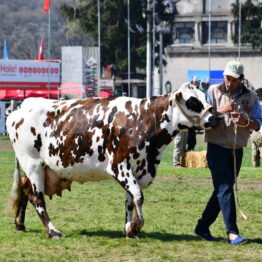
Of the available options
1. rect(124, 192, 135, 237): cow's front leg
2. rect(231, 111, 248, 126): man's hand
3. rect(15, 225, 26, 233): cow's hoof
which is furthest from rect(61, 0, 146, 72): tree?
rect(231, 111, 248, 126): man's hand

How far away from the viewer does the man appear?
10.7 metres

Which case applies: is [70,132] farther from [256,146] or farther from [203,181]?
[256,146]

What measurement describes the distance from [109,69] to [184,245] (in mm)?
81685

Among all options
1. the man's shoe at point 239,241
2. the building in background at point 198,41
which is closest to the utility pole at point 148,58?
the building in background at point 198,41

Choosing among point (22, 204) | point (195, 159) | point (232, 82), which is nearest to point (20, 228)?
point (22, 204)

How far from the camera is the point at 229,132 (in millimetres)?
10828

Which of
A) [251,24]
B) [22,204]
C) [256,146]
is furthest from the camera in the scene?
[251,24]

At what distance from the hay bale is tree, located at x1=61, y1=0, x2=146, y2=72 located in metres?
60.8

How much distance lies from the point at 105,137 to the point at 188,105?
3.57ft

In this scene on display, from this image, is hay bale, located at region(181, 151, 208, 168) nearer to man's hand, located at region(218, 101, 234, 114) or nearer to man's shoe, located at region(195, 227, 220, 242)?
man's shoe, located at region(195, 227, 220, 242)

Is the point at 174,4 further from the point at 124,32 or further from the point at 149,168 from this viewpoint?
the point at 149,168

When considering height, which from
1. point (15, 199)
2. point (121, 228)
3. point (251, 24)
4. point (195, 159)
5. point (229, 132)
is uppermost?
point (251, 24)

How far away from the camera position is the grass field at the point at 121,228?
10047mm

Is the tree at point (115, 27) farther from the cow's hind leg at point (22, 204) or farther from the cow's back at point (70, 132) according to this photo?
the cow's back at point (70, 132)
